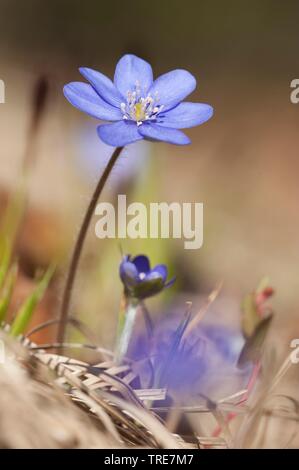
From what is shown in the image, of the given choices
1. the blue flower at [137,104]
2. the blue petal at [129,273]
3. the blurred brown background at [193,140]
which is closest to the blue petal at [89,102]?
the blue flower at [137,104]

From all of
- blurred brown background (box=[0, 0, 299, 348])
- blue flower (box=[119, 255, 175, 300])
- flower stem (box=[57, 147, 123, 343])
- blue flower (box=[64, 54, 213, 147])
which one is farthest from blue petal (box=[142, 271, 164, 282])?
blurred brown background (box=[0, 0, 299, 348])

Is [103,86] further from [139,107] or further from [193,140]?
[193,140]

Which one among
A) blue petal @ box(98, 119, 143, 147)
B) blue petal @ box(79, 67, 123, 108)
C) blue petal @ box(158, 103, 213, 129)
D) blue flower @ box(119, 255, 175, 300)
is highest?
blue petal @ box(79, 67, 123, 108)

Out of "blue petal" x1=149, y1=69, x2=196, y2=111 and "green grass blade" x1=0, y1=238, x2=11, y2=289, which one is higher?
"blue petal" x1=149, y1=69, x2=196, y2=111

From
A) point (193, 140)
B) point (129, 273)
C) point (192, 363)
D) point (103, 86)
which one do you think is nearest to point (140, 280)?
point (129, 273)

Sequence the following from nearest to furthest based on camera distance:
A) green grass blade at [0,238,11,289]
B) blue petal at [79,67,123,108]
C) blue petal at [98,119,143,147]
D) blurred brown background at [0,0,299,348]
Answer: blue petal at [98,119,143,147], blue petal at [79,67,123,108], green grass blade at [0,238,11,289], blurred brown background at [0,0,299,348]

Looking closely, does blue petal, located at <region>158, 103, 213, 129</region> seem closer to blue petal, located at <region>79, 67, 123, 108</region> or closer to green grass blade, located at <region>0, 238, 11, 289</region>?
blue petal, located at <region>79, 67, 123, 108</region>

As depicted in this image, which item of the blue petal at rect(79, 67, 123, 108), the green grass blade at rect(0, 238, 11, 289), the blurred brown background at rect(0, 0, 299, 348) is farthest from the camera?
the blurred brown background at rect(0, 0, 299, 348)

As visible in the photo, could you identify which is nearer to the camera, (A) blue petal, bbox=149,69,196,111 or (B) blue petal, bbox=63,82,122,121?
(B) blue petal, bbox=63,82,122,121
